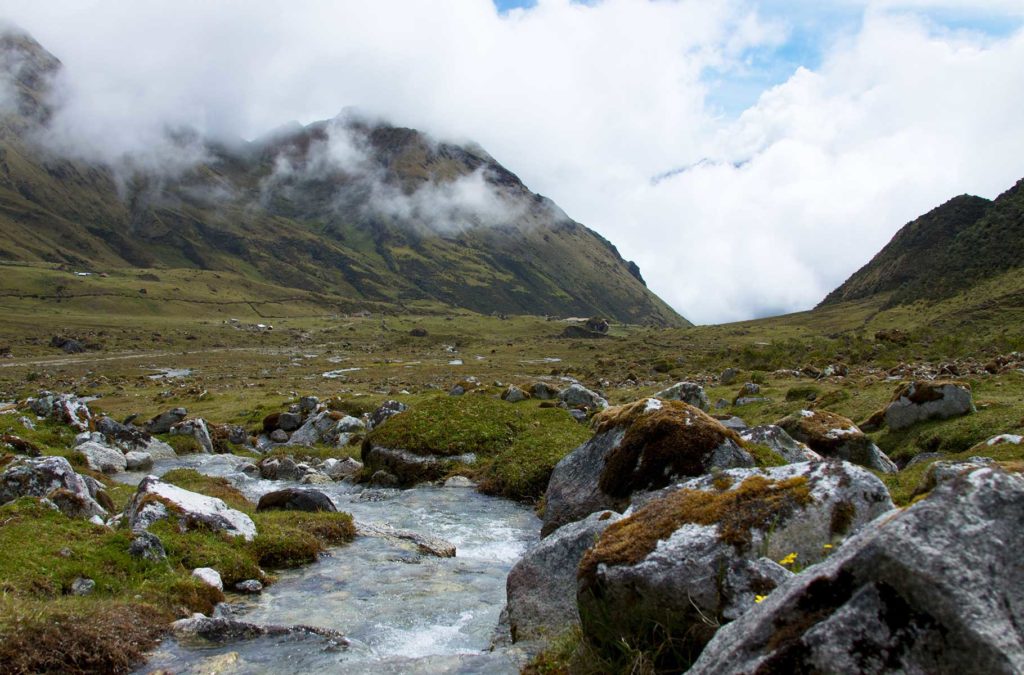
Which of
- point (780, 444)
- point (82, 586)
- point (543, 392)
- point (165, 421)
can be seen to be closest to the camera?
point (82, 586)

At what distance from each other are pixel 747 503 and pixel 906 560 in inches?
148

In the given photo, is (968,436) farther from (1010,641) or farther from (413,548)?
(1010,641)

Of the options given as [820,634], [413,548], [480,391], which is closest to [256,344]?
[480,391]

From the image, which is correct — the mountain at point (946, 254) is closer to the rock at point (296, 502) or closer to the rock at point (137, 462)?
the rock at point (296, 502)

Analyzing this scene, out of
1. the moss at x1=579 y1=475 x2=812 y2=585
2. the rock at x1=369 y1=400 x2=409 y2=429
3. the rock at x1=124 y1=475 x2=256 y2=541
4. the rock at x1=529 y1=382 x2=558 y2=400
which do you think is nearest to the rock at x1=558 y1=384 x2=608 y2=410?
the rock at x1=529 y1=382 x2=558 y2=400

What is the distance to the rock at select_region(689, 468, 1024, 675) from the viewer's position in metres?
5.03

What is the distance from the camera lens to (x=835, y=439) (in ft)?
67.4

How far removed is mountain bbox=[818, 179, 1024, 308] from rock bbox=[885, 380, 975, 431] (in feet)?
235

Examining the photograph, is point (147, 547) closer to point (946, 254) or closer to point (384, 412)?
point (384, 412)

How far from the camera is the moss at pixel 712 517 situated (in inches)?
345

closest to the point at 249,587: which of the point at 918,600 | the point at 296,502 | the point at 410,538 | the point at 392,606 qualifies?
the point at 392,606

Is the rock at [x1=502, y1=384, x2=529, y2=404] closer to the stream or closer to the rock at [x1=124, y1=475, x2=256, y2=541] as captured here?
the stream

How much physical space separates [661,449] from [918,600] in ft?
38.8

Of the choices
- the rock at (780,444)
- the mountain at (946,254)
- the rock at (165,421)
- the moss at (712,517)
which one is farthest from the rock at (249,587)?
the mountain at (946,254)
